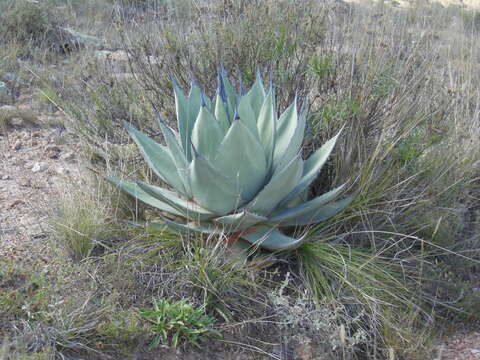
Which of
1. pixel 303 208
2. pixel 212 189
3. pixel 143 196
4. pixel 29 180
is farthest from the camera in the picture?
pixel 29 180

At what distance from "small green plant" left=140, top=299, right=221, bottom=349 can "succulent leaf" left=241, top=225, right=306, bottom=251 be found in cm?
52

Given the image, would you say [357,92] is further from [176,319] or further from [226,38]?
[176,319]

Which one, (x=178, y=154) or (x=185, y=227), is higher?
(x=178, y=154)

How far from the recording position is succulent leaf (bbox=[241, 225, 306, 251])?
3.13 metres

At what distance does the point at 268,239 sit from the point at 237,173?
1.37 feet

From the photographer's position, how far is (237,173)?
309 cm

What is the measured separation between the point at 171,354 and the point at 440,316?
5.33 feet

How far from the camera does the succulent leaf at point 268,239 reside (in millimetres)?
3131

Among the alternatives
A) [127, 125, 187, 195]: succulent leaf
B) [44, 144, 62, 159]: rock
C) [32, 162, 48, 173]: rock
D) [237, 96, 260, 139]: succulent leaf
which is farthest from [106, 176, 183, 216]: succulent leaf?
[44, 144, 62, 159]: rock

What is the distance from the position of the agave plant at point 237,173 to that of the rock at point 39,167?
1440mm

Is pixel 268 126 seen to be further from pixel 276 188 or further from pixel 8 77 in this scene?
pixel 8 77

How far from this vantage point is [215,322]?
301 cm

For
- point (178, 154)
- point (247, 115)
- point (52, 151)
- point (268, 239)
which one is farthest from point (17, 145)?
point (268, 239)

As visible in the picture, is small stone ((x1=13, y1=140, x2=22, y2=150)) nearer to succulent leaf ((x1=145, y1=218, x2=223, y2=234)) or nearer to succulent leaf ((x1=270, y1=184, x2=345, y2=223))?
succulent leaf ((x1=145, y1=218, x2=223, y2=234))
